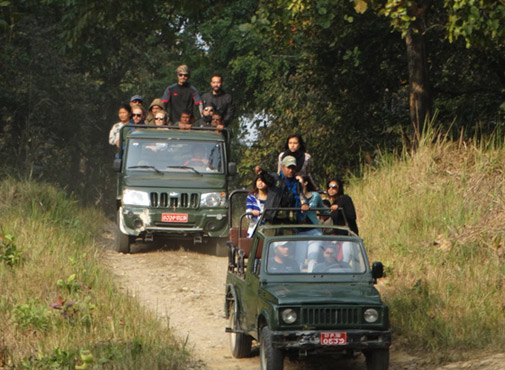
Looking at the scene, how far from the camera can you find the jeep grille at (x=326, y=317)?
8.12 m

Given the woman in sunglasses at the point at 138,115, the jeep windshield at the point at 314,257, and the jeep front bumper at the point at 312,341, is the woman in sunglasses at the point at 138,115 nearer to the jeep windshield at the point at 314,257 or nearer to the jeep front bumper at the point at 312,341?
the jeep windshield at the point at 314,257

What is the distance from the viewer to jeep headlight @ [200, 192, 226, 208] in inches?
598

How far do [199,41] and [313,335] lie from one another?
20.9 meters

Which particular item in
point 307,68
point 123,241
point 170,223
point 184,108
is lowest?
point 123,241

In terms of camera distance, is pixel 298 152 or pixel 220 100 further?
pixel 220 100

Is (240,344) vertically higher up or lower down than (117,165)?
lower down

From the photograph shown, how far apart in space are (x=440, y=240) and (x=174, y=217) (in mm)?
4526

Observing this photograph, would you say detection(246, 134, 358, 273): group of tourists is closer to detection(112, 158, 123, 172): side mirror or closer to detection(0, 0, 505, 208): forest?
detection(0, 0, 505, 208): forest

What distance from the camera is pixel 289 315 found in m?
8.12

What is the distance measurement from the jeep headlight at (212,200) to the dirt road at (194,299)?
0.91 m

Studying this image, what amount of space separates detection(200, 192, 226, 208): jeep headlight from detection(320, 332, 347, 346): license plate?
7.32 meters

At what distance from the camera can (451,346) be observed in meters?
9.55

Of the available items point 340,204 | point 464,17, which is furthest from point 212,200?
point 464,17

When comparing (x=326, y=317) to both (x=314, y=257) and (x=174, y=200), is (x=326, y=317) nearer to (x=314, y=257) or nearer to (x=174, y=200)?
(x=314, y=257)
